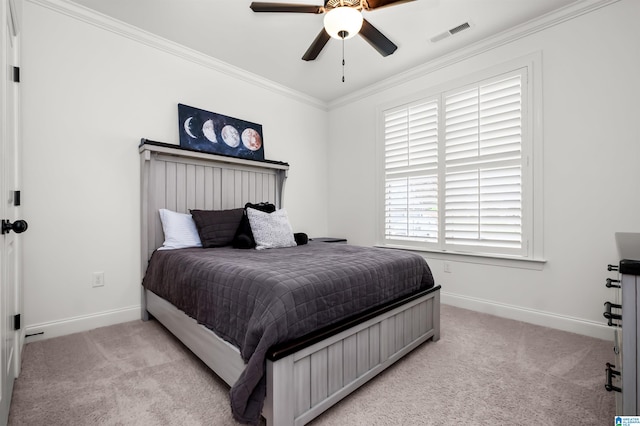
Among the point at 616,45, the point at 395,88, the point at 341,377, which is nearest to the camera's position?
the point at 341,377

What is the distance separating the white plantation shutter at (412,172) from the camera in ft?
11.1

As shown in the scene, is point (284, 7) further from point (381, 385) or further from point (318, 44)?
point (381, 385)

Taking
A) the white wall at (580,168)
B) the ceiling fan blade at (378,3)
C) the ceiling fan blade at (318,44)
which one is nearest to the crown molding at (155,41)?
the ceiling fan blade at (318,44)

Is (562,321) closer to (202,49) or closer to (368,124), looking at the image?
(368,124)

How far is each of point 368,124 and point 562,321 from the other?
301 centimetres

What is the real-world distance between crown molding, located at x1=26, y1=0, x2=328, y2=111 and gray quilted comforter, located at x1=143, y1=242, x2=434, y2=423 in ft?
7.09

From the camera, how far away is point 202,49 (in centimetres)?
→ 312

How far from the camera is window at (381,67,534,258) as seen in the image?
2.78 m

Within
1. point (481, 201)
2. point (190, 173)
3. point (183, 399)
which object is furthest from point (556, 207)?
point (190, 173)

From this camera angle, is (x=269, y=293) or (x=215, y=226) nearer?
(x=269, y=293)

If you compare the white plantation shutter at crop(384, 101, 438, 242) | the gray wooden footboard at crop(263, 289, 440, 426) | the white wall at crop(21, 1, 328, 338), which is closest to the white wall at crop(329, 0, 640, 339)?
the white plantation shutter at crop(384, 101, 438, 242)

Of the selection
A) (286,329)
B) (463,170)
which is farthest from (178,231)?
(463,170)

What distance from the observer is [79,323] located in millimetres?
Result: 2434

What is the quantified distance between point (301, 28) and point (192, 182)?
185 centimetres
